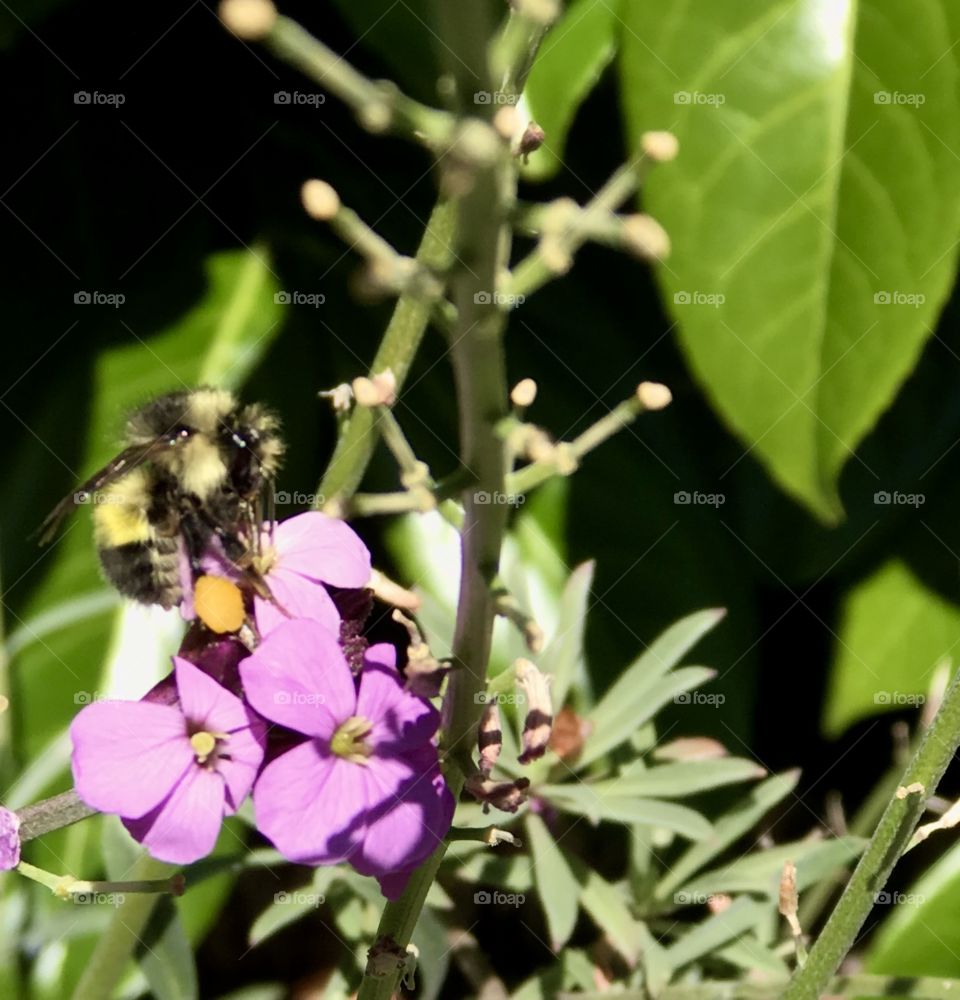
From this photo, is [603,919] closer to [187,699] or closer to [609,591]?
[609,591]

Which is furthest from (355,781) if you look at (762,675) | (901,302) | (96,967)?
(762,675)

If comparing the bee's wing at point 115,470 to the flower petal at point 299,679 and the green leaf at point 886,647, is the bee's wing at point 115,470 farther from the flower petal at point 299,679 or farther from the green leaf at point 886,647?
the green leaf at point 886,647

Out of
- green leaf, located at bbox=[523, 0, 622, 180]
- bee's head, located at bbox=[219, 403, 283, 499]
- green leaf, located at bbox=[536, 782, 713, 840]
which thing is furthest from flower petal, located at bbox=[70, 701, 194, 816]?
green leaf, located at bbox=[523, 0, 622, 180]

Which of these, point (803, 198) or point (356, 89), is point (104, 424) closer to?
point (803, 198)

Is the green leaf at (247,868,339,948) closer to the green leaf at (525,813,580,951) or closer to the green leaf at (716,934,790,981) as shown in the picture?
the green leaf at (525,813,580,951)

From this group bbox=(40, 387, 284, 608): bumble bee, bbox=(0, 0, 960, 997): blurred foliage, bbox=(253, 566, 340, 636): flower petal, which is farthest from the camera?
bbox=(0, 0, 960, 997): blurred foliage

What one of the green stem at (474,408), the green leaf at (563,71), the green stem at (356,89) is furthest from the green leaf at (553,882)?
the green stem at (356,89)

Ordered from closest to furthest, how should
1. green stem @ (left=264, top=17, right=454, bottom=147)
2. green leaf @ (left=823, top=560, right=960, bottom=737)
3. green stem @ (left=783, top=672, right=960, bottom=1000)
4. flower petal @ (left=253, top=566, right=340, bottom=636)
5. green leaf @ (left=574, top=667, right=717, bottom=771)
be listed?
green stem @ (left=264, top=17, right=454, bottom=147) → green stem @ (left=783, top=672, right=960, bottom=1000) → flower petal @ (left=253, top=566, right=340, bottom=636) → green leaf @ (left=574, top=667, right=717, bottom=771) → green leaf @ (left=823, top=560, right=960, bottom=737)
